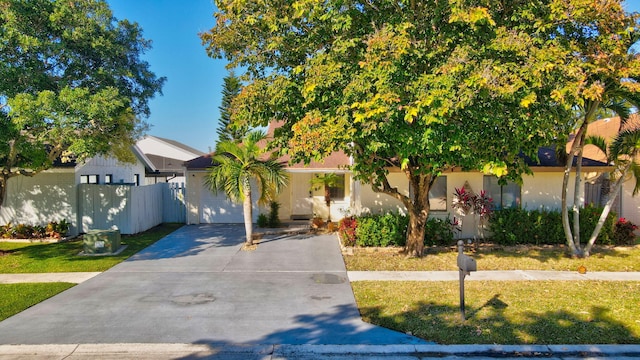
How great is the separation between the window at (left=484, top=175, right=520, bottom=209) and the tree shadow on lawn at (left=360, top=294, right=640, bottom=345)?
637cm

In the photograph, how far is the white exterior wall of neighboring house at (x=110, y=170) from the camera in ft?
50.9

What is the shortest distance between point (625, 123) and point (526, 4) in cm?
565

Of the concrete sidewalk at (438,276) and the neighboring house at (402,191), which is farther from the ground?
the neighboring house at (402,191)

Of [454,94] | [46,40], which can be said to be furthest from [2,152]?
[454,94]

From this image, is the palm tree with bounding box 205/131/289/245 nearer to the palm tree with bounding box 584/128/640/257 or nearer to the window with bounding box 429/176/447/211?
the window with bounding box 429/176/447/211

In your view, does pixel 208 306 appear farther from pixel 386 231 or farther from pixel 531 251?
pixel 531 251

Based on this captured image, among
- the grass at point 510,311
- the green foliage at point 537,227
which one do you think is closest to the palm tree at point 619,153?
the green foliage at point 537,227

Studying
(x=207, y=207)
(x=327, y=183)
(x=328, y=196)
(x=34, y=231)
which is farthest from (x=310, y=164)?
(x=34, y=231)

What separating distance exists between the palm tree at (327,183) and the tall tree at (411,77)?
6.46 meters

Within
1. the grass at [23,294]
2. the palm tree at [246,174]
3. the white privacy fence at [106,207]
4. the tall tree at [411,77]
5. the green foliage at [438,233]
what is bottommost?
the grass at [23,294]

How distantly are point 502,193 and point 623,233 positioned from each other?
3.71 metres

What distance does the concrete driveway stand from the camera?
227 inches

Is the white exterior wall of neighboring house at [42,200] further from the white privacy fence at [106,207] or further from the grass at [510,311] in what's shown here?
the grass at [510,311]

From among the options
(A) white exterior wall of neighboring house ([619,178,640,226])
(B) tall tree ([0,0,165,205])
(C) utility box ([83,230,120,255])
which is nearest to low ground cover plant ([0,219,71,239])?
(B) tall tree ([0,0,165,205])
